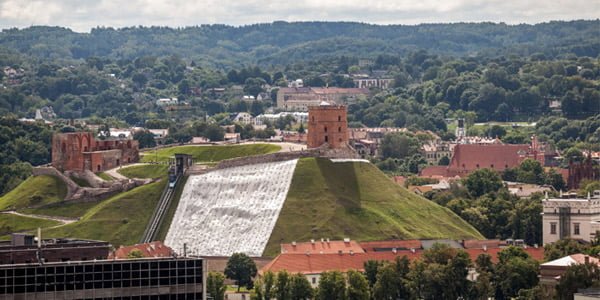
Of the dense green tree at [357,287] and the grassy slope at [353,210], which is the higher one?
the grassy slope at [353,210]

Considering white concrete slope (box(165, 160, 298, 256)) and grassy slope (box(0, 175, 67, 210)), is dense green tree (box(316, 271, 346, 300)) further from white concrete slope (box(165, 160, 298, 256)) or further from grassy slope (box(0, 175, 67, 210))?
grassy slope (box(0, 175, 67, 210))

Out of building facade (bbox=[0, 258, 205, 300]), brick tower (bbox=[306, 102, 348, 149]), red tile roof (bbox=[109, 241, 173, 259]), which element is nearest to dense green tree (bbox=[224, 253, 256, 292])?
red tile roof (bbox=[109, 241, 173, 259])

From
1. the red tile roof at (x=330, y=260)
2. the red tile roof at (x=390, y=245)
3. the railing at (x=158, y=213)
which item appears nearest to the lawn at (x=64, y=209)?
the railing at (x=158, y=213)

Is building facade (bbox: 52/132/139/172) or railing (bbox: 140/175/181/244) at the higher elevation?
building facade (bbox: 52/132/139/172)

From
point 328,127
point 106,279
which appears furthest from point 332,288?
point 106,279

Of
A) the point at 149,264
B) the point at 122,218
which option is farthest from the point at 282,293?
the point at 149,264

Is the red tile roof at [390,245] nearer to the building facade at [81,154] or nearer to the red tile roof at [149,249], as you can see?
the red tile roof at [149,249]
